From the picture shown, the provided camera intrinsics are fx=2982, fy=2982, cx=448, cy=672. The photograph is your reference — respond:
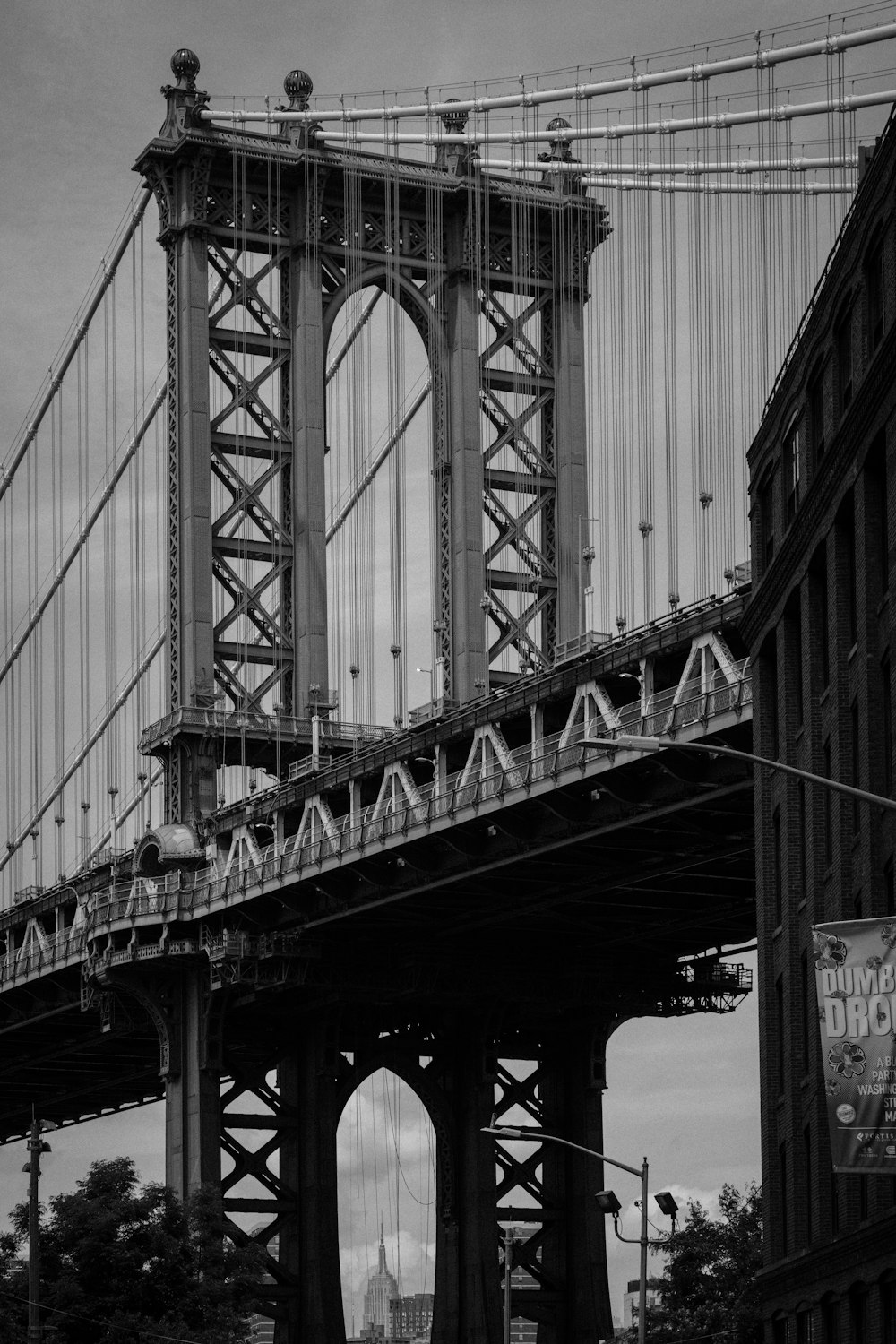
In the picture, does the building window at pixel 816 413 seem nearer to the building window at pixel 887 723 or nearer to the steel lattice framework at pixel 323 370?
the building window at pixel 887 723

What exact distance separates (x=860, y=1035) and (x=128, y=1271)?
47648mm

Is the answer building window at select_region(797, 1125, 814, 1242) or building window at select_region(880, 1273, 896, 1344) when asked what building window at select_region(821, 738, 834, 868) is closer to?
building window at select_region(797, 1125, 814, 1242)

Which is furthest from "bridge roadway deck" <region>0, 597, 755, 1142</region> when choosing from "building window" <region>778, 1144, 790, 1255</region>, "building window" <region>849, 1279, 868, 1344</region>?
"building window" <region>849, 1279, 868, 1344</region>

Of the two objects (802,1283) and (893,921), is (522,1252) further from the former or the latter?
(893,921)

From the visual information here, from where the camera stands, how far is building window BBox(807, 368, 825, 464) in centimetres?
5791

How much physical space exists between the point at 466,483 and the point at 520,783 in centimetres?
2927

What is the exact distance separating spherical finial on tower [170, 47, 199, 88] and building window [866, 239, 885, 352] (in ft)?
221

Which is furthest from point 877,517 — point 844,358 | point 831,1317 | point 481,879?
point 481,879

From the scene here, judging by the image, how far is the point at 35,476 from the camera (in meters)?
150

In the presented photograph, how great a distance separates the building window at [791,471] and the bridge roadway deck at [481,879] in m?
13.5

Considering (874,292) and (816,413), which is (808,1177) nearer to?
(816,413)

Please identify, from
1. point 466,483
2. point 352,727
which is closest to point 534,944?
point 352,727

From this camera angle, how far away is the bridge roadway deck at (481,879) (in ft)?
271

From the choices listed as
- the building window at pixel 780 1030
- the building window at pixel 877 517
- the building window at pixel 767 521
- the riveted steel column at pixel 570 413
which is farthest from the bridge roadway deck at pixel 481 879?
the building window at pixel 877 517
